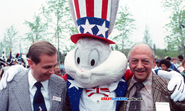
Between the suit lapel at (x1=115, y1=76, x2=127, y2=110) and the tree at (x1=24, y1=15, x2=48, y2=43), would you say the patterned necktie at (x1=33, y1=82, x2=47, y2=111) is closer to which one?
the suit lapel at (x1=115, y1=76, x2=127, y2=110)

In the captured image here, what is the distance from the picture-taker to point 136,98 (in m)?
2.07

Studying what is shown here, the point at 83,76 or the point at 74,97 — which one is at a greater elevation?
the point at 83,76

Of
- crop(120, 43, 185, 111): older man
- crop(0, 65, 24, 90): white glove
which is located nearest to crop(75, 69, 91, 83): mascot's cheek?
crop(120, 43, 185, 111): older man

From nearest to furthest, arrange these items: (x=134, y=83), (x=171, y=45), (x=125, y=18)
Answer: (x=134, y=83) < (x=125, y=18) < (x=171, y=45)

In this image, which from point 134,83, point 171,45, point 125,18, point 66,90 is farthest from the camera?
point 171,45

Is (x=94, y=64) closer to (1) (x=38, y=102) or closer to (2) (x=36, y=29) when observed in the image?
(1) (x=38, y=102)

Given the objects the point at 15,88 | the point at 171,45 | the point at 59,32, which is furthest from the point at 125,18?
the point at 15,88

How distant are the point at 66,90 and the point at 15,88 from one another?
0.73 m

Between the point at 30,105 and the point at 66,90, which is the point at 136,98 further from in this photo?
the point at 30,105

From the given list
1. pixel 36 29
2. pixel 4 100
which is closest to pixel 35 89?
pixel 4 100

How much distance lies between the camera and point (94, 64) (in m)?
2.24

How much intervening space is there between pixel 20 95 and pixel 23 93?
4 centimetres

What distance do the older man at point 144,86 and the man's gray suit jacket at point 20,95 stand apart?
0.94 m

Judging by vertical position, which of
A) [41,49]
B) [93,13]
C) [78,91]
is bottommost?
[78,91]
